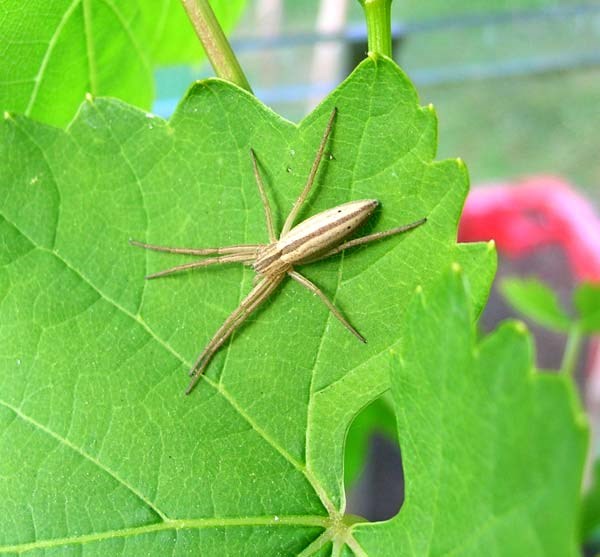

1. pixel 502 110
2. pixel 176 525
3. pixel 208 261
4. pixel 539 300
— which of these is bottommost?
pixel 176 525

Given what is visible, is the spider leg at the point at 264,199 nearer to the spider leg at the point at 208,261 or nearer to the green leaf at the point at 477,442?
the spider leg at the point at 208,261

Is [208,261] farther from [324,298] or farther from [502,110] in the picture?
[502,110]

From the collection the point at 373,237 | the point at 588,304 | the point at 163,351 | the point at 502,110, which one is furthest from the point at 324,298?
the point at 502,110

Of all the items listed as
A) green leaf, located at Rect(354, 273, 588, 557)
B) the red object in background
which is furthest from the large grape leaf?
the red object in background

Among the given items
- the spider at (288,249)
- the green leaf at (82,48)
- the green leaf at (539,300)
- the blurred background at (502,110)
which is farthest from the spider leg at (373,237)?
the blurred background at (502,110)

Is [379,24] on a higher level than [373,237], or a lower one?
higher

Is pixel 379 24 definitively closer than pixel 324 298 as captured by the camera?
Yes

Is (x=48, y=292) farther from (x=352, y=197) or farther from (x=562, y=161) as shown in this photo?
(x=562, y=161)
